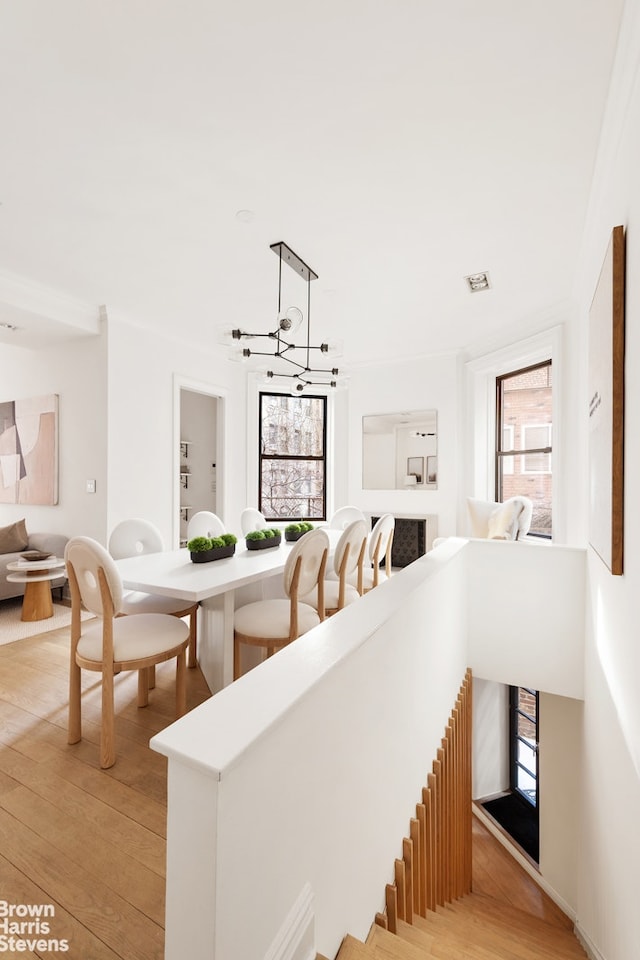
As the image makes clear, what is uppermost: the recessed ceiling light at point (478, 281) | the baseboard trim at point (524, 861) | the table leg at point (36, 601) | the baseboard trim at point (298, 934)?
the recessed ceiling light at point (478, 281)

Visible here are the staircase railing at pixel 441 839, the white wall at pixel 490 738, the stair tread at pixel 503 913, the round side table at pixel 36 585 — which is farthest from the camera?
the white wall at pixel 490 738

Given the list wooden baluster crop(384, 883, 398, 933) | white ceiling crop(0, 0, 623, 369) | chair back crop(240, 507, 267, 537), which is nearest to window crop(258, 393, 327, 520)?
chair back crop(240, 507, 267, 537)

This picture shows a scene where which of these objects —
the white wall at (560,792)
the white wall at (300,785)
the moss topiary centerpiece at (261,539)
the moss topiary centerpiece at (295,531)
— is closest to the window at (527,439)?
the white wall at (560,792)

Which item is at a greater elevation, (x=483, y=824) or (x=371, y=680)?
(x=371, y=680)

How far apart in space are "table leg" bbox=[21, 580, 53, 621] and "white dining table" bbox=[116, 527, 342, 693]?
1556 millimetres

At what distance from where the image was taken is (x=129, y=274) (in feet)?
10.4

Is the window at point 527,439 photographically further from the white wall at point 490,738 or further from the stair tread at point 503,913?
the stair tread at point 503,913

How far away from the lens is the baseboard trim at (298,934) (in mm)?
830

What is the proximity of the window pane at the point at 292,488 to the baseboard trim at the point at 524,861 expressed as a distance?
11.1ft

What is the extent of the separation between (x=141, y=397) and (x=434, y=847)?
384 cm

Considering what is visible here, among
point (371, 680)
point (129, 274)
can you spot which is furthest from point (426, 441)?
point (371, 680)

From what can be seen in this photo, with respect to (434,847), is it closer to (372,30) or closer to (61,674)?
(61,674)

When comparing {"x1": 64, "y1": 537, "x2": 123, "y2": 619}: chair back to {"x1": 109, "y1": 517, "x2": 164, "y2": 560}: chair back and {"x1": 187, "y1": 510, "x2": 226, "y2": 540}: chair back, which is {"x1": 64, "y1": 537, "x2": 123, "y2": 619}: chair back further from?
{"x1": 187, "y1": 510, "x2": 226, "y2": 540}: chair back

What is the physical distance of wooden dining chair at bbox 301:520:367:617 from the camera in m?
2.67
